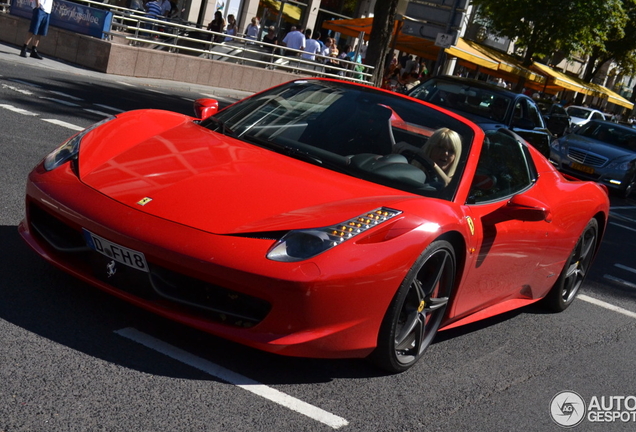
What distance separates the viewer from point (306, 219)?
3.76 m

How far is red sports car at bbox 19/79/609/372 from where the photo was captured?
141 inches

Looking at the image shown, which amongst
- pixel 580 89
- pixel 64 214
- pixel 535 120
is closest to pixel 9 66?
pixel 535 120

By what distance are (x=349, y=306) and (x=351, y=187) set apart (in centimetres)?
80

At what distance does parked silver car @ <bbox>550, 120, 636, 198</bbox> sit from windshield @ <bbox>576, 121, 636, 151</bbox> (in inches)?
0.8

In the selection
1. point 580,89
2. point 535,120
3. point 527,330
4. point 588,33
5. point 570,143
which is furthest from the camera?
point 580,89

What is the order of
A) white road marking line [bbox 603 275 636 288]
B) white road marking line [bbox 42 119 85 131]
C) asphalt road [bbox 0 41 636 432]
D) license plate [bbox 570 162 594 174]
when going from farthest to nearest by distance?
license plate [bbox 570 162 594 174] → white road marking line [bbox 42 119 85 131] → white road marking line [bbox 603 275 636 288] → asphalt road [bbox 0 41 636 432]

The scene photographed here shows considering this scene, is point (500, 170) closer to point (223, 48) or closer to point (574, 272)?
point (574, 272)

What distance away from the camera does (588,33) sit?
1486 inches

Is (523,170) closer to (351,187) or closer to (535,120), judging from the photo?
(351,187)

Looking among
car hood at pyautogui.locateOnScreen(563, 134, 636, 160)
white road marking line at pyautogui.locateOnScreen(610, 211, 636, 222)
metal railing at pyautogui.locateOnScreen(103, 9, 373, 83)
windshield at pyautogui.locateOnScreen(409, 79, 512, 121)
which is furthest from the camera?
metal railing at pyautogui.locateOnScreen(103, 9, 373, 83)

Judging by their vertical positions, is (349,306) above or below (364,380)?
above

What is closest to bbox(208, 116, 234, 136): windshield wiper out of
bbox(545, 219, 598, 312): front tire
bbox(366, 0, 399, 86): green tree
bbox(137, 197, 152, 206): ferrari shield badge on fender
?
bbox(137, 197, 152, 206): ferrari shield badge on fender

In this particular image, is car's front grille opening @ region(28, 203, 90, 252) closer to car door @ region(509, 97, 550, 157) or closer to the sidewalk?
car door @ region(509, 97, 550, 157)

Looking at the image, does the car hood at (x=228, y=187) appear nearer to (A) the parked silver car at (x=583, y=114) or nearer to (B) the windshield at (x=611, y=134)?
(B) the windshield at (x=611, y=134)
